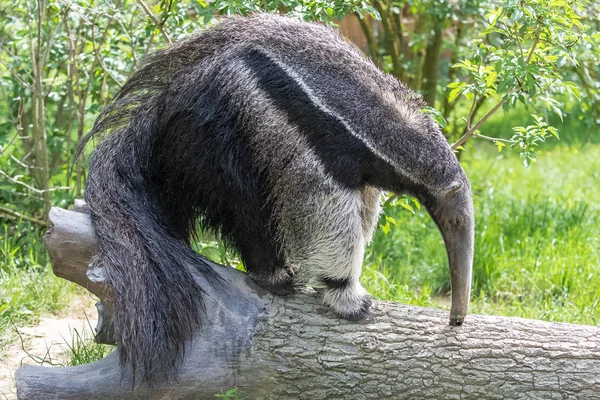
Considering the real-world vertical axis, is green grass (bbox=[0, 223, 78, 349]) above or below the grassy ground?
below

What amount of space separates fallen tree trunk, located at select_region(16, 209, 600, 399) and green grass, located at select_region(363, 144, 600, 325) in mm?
1578

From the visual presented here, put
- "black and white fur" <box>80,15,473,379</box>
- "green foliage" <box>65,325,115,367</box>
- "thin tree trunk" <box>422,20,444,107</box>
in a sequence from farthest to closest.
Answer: "thin tree trunk" <box>422,20,444,107</box>, "green foliage" <box>65,325,115,367</box>, "black and white fur" <box>80,15,473,379</box>

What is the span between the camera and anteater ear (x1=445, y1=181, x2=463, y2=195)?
161 inches

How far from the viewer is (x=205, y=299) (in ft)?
13.7

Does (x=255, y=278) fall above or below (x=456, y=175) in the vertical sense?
below

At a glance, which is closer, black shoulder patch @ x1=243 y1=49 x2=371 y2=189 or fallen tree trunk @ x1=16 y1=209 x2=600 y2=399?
fallen tree trunk @ x1=16 y1=209 x2=600 y2=399

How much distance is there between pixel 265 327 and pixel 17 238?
12.6 feet

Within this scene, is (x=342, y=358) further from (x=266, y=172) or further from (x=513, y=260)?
(x=513, y=260)

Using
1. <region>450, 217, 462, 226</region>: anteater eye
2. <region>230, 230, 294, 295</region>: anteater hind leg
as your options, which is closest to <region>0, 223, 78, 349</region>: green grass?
<region>230, 230, 294, 295</region>: anteater hind leg

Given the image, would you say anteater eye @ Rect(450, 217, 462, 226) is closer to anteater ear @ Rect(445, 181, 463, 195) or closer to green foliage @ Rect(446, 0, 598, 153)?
anteater ear @ Rect(445, 181, 463, 195)

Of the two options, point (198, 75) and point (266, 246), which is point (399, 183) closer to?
point (266, 246)

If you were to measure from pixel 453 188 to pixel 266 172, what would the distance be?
3.51ft

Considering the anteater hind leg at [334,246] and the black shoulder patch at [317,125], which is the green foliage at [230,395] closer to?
the anteater hind leg at [334,246]

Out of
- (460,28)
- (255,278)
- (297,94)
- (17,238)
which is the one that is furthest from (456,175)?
(460,28)
